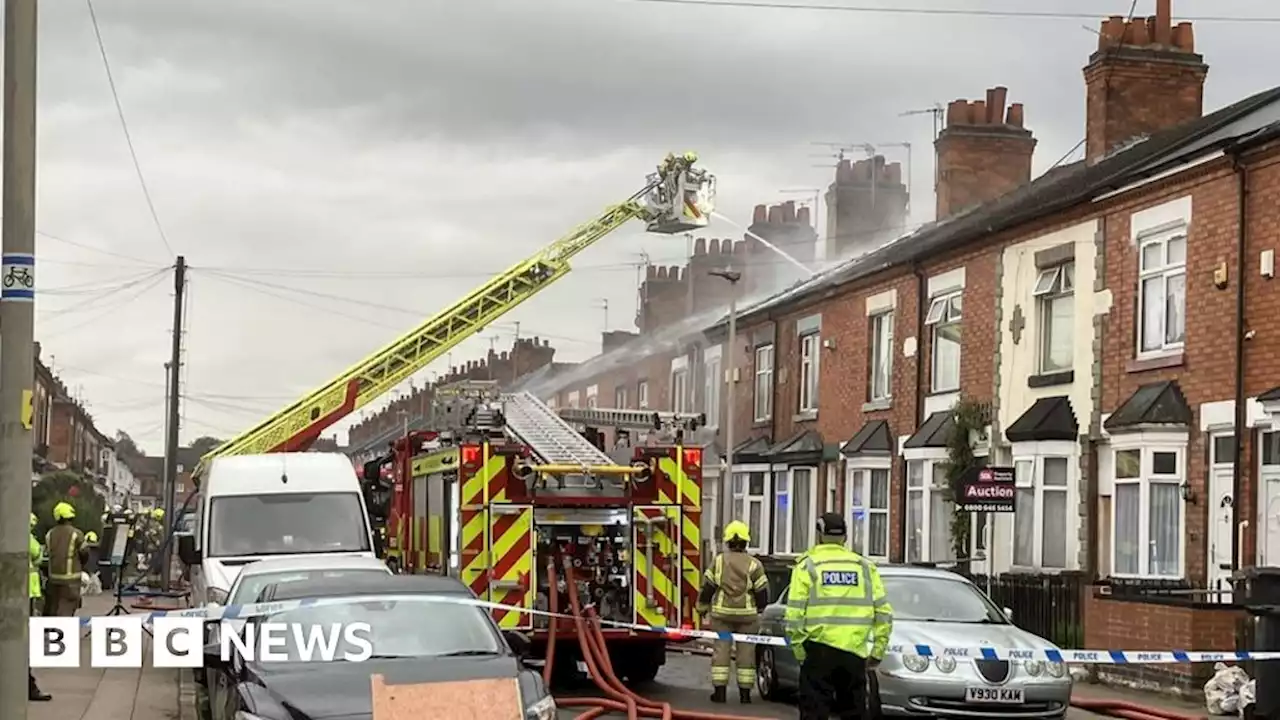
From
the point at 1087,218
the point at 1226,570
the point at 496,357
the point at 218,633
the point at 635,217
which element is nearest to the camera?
the point at 218,633

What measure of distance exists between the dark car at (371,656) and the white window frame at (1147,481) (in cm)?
1020

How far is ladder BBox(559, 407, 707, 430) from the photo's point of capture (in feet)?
57.2

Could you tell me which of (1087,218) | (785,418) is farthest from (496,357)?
(1087,218)

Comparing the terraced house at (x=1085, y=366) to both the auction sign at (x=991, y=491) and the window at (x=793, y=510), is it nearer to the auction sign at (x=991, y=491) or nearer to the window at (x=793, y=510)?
the window at (x=793, y=510)

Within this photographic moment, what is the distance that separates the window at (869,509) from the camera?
1063 inches

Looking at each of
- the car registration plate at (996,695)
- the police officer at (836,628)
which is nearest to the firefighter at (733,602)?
the car registration plate at (996,695)

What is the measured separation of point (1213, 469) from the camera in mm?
18109

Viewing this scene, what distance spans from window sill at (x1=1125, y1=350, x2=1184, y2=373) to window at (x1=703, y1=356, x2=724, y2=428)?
17166 mm

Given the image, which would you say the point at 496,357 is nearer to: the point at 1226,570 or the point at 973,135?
the point at 973,135

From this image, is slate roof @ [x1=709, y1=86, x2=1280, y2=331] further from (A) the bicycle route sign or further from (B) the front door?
(A) the bicycle route sign

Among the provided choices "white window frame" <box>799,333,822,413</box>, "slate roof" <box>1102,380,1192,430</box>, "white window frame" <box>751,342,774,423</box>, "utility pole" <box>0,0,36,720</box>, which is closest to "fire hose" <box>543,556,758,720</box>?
"utility pole" <box>0,0,36,720</box>

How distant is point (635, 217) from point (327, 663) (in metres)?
17.4

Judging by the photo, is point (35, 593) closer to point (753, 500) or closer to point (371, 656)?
point (371, 656)

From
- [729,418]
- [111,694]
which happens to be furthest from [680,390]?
[111,694]
